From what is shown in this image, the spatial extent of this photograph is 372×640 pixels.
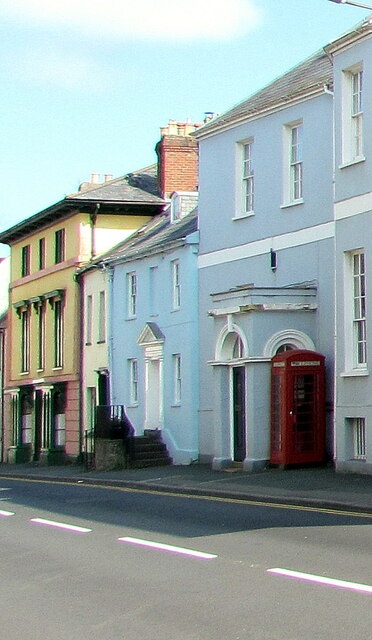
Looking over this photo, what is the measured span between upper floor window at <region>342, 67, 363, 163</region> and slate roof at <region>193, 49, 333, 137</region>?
1.85m

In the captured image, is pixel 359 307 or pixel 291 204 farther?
pixel 291 204

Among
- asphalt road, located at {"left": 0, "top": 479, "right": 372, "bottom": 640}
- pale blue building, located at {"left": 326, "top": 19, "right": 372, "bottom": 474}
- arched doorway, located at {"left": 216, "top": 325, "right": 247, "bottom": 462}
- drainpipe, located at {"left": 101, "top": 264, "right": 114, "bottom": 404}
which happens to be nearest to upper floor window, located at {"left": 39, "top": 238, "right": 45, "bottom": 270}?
drainpipe, located at {"left": 101, "top": 264, "right": 114, "bottom": 404}

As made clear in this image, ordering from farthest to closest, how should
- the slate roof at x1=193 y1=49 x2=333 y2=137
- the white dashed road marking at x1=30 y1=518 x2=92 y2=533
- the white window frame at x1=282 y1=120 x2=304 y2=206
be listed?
the white window frame at x1=282 y1=120 x2=304 y2=206 < the slate roof at x1=193 y1=49 x2=333 y2=137 < the white dashed road marking at x1=30 y1=518 x2=92 y2=533

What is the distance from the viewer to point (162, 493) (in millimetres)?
24234

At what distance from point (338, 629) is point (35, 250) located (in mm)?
41537

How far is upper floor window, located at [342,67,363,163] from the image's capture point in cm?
2527

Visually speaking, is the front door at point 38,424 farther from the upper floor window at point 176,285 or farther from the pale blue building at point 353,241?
the pale blue building at point 353,241

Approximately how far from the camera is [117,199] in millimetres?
43188

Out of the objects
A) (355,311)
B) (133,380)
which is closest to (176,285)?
(133,380)

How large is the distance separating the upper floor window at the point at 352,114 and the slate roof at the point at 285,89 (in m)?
1.85

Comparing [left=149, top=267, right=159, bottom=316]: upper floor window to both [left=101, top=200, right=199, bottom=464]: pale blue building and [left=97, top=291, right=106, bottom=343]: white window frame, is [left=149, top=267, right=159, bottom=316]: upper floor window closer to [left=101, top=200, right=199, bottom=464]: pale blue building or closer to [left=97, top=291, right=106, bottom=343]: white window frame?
[left=101, top=200, right=199, bottom=464]: pale blue building

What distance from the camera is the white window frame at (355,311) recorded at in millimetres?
25094

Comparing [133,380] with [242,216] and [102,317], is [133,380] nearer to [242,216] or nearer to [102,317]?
[102,317]

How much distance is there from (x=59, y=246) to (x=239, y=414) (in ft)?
61.3
